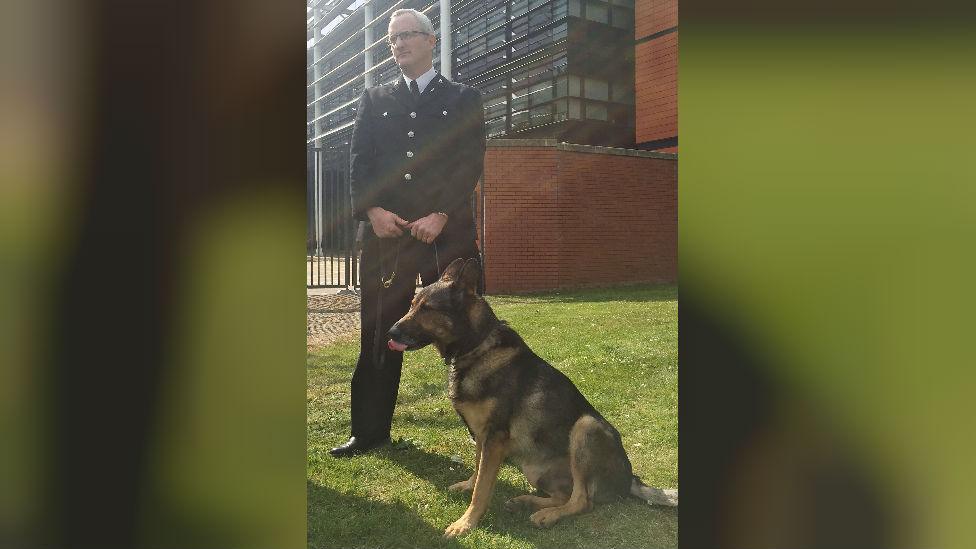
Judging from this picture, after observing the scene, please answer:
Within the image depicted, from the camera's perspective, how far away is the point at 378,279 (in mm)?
2963

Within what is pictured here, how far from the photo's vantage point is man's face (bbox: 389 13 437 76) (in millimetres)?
2725

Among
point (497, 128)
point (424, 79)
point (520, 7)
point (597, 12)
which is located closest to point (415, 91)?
point (424, 79)

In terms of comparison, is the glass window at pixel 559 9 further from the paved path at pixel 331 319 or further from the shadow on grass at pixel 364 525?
the shadow on grass at pixel 364 525

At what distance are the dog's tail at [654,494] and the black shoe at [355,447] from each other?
1.35 meters

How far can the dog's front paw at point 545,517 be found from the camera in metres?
2.55

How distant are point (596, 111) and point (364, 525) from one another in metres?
13.6

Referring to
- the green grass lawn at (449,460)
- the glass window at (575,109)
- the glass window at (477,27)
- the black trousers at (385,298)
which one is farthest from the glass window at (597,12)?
the black trousers at (385,298)

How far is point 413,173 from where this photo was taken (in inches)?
113

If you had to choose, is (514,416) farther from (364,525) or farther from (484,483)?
(364,525)
